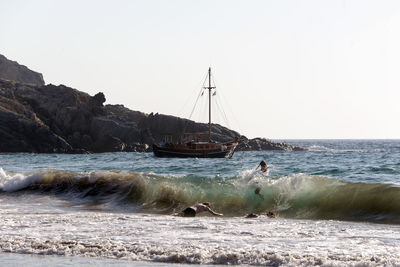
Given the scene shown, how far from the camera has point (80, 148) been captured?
103375mm

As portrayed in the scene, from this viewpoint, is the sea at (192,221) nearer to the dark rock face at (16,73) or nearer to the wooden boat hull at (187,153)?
the wooden boat hull at (187,153)

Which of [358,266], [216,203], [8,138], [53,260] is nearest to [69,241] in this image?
[53,260]

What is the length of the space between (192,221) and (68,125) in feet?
319

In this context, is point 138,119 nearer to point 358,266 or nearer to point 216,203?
point 216,203

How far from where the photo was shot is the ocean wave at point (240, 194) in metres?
16.5

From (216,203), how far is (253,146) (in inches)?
4681

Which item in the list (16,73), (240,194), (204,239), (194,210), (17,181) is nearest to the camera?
(204,239)

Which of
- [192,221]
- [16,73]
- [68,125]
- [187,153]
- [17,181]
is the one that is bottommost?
[192,221]

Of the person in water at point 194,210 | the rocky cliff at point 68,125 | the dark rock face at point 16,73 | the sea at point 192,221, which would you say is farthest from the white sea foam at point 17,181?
the dark rock face at point 16,73

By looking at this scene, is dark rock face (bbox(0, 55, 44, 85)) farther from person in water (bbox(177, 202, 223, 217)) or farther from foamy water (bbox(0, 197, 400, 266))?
foamy water (bbox(0, 197, 400, 266))

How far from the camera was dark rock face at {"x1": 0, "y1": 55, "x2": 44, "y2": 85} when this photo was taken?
172 meters

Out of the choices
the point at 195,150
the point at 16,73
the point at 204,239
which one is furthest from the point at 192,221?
the point at 16,73

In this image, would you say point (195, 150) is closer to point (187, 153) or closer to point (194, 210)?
point (187, 153)

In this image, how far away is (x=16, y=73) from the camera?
175 m
